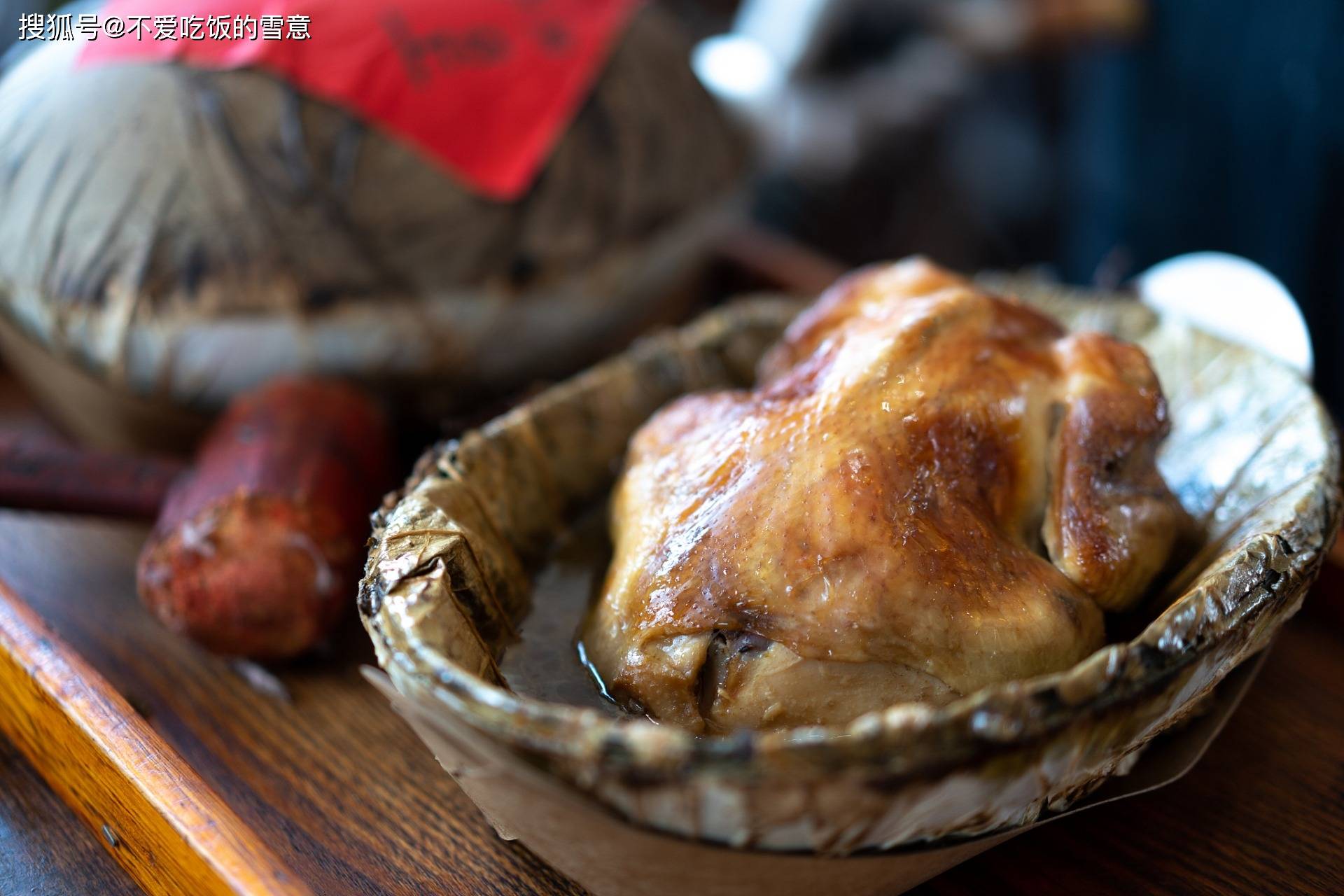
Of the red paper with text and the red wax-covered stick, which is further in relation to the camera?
the red paper with text

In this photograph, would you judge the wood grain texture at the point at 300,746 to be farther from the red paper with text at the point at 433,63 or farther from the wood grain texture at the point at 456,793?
the red paper with text at the point at 433,63

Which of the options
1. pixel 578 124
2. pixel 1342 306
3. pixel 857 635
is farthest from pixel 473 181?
pixel 1342 306

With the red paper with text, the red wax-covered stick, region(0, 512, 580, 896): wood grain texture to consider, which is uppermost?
the red paper with text

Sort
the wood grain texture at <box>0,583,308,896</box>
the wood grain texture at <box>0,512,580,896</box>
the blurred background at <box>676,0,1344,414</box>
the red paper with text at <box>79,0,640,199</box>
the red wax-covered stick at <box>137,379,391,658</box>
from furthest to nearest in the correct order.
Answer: the blurred background at <box>676,0,1344,414</box>
the red paper with text at <box>79,0,640,199</box>
the red wax-covered stick at <box>137,379,391,658</box>
the wood grain texture at <box>0,512,580,896</box>
the wood grain texture at <box>0,583,308,896</box>

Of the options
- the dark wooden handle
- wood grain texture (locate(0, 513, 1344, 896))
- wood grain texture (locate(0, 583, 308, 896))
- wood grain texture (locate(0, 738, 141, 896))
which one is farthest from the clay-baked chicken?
the dark wooden handle

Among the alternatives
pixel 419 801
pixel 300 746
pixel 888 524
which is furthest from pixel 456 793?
pixel 888 524

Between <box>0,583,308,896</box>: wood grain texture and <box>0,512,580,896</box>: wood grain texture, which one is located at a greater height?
<box>0,583,308,896</box>: wood grain texture

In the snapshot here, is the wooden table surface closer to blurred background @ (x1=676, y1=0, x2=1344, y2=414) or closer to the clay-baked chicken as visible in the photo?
the clay-baked chicken
